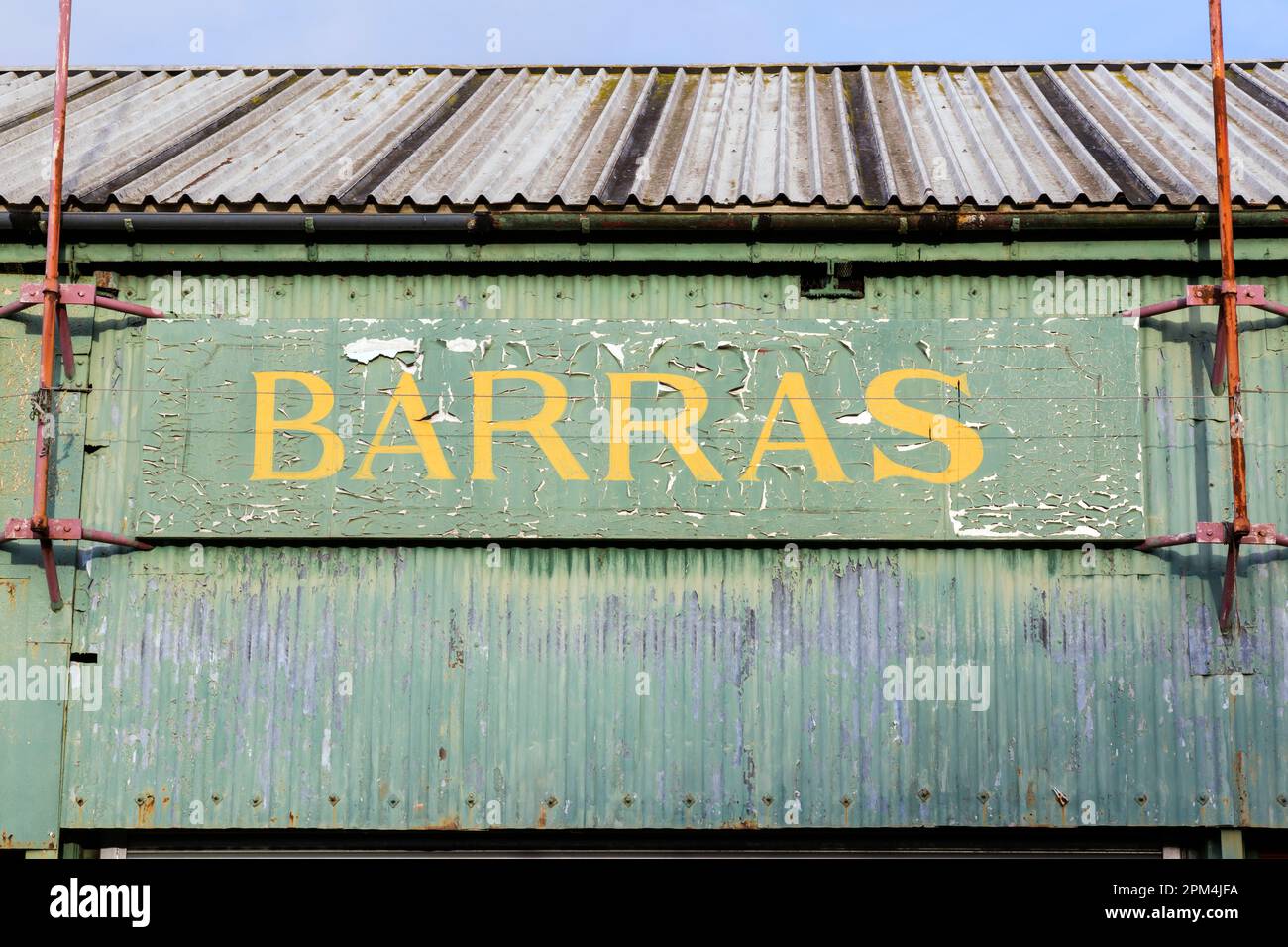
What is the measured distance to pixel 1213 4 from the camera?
784 cm

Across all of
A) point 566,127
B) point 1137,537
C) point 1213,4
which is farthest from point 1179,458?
point 566,127

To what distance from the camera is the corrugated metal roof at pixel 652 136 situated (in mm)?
8016

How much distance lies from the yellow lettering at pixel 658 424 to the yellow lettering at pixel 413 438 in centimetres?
106

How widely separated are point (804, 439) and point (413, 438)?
2435mm

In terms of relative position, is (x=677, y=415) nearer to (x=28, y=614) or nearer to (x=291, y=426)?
(x=291, y=426)

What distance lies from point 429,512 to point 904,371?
3.09 m

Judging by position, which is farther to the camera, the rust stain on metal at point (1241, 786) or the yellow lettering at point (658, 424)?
the yellow lettering at point (658, 424)

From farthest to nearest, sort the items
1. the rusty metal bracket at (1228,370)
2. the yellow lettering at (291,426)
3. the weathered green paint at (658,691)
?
the yellow lettering at (291,426), the weathered green paint at (658,691), the rusty metal bracket at (1228,370)

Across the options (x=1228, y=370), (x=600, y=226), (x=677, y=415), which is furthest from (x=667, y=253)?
(x=1228, y=370)

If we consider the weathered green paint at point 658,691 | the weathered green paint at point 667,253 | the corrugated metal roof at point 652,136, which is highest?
the corrugated metal roof at point 652,136

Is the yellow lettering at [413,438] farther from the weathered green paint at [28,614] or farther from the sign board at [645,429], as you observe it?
the weathered green paint at [28,614]

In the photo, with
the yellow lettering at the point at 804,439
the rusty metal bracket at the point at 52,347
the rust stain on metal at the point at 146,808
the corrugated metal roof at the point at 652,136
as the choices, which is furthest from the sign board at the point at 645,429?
the rust stain on metal at the point at 146,808

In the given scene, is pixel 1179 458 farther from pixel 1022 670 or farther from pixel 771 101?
pixel 771 101
